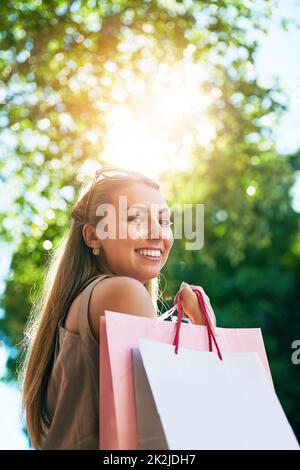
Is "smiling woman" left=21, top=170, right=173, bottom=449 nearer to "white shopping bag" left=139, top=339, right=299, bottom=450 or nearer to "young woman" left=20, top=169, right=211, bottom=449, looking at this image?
"young woman" left=20, top=169, right=211, bottom=449

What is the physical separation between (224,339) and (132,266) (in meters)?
0.26

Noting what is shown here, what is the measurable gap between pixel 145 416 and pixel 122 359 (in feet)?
0.36

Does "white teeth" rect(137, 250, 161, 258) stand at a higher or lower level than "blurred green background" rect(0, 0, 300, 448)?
lower

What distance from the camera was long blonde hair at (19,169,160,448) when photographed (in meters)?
1.65

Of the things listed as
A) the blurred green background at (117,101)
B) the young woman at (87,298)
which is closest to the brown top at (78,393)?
the young woman at (87,298)

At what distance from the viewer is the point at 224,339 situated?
5.25 feet

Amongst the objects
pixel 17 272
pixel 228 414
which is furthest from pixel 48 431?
pixel 17 272

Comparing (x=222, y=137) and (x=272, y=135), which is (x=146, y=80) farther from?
(x=272, y=135)

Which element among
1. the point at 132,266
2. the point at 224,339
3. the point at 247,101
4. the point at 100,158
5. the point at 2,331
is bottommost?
the point at 2,331

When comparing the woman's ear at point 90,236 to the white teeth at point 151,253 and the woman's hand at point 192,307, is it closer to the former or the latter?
the white teeth at point 151,253
